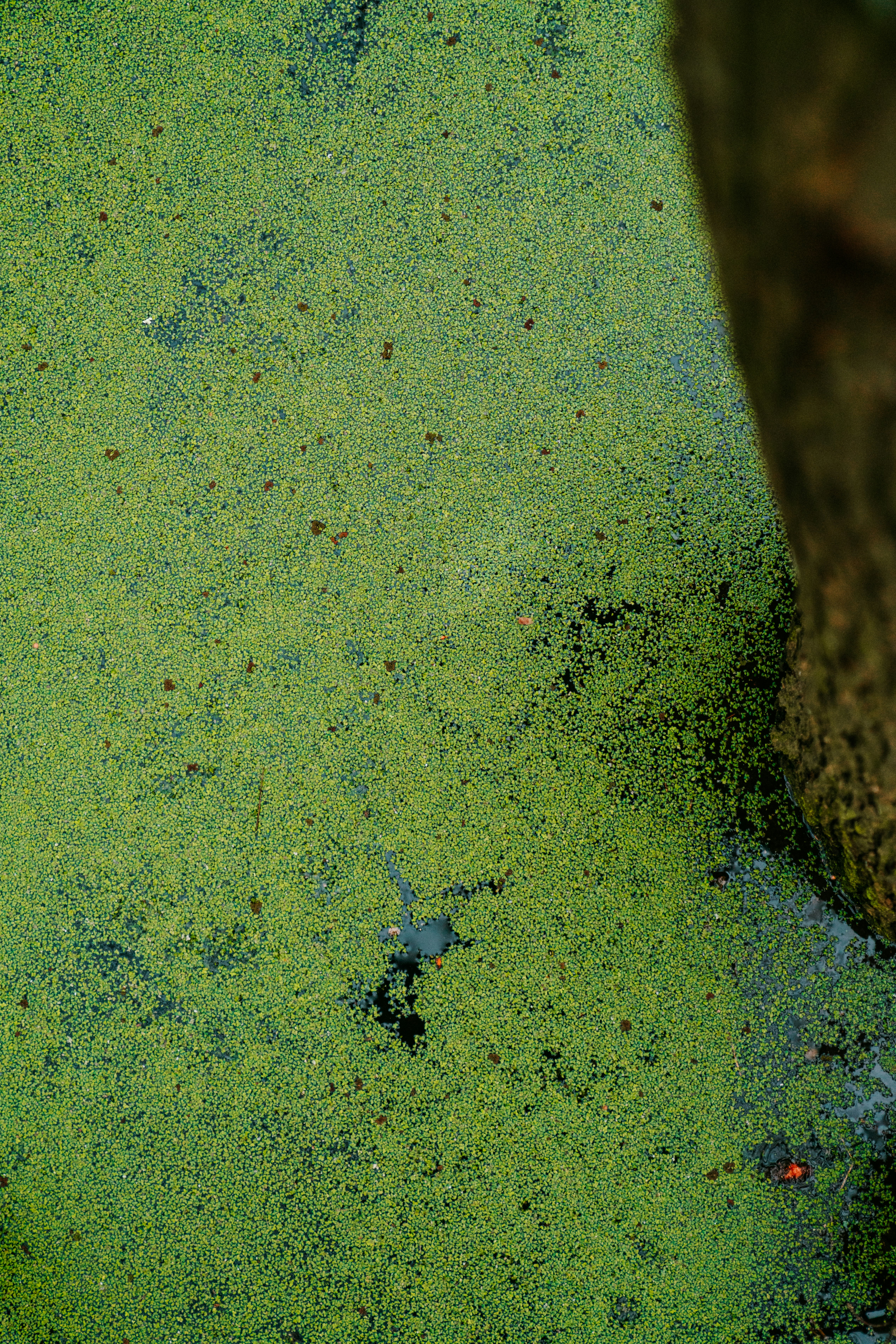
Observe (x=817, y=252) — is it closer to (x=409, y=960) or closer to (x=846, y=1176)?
(x=409, y=960)

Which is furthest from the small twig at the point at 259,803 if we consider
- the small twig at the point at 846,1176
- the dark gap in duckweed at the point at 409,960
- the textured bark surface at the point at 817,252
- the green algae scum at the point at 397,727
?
the small twig at the point at 846,1176

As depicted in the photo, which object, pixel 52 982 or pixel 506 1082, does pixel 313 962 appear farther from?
pixel 52 982

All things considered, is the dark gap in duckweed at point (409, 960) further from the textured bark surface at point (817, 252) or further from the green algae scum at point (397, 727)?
the textured bark surface at point (817, 252)

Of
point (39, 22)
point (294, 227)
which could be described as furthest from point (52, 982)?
point (39, 22)

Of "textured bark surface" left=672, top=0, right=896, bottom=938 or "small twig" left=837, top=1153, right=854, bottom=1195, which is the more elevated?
"textured bark surface" left=672, top=0, right=896, bottom=938

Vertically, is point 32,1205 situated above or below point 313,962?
below

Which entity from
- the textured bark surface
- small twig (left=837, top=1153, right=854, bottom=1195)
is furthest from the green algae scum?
the textured bark surface

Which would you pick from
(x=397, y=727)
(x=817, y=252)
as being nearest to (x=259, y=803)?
(x=397, y=727)

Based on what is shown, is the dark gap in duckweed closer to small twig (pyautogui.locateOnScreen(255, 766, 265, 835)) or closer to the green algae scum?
the green algae scum
